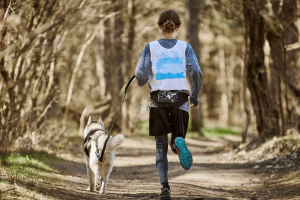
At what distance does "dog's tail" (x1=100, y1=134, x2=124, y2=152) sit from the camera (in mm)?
4090

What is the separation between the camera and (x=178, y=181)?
19.2 feet

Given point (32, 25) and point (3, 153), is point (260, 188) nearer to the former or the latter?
point (3, 153)

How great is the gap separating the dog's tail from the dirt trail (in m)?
0.64

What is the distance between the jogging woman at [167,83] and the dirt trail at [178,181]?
83 cm

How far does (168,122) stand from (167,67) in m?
0.61

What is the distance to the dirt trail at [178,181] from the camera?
4.48 metres

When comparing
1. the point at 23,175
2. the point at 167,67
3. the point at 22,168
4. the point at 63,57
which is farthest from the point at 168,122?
the point at 63,57

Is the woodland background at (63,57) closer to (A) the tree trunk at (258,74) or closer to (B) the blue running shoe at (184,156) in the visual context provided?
(A) the tree trunk at (258,74)

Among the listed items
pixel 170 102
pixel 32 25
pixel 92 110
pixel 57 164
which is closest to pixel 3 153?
pixel 57 164

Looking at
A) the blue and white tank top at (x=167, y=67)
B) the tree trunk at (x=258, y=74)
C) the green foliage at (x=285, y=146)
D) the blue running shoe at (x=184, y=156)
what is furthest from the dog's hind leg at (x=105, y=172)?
the tree trunk at (x=258, y=74)

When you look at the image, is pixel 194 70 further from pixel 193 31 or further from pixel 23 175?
pixel 193 31

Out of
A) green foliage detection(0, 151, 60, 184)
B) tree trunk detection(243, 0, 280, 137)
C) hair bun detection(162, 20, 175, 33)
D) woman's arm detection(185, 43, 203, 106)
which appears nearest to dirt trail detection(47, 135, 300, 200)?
green foliage detection(0, 151, 60, 184)

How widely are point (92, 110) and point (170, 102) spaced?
10.8 metres

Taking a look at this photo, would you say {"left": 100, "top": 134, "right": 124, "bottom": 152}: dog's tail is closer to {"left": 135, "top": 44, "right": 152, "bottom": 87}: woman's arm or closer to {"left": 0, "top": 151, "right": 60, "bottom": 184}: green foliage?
{"left": 135, "top": 44, "right": 152, "bottom": 87}: woman's arm
